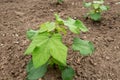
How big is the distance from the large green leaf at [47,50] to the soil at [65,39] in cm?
37

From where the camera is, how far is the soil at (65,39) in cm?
182

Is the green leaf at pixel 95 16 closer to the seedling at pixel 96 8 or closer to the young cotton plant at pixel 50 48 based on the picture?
the seedling at pixel 96 8

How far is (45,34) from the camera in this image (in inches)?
58.4

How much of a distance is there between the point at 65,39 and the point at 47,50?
0.74 m

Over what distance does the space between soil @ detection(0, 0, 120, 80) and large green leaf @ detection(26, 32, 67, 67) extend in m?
0.37

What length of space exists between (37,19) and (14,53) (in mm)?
670

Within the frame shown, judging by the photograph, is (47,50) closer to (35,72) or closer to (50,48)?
(50,48)

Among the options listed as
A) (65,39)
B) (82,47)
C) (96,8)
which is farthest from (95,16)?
(82,47)

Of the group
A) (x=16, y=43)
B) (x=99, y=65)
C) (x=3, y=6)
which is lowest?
(x=99, y=65)

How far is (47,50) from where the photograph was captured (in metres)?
1.38

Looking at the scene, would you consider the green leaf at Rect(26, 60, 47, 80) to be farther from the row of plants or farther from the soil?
the soil

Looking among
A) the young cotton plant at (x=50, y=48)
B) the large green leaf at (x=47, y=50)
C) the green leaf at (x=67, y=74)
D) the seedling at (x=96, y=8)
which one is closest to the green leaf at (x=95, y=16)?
the seedling at (x=96, y=8)

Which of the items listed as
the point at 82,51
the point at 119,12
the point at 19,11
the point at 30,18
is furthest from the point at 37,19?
the point at 82,51

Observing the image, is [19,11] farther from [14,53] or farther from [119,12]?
[119,12]
